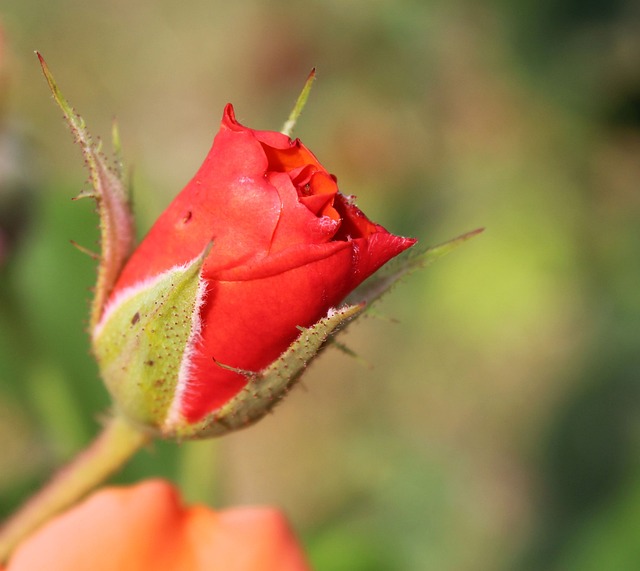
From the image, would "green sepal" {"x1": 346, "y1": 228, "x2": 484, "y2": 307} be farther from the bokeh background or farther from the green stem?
the bokeh background

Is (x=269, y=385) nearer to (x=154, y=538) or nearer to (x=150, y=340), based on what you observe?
(x=150, y=340)

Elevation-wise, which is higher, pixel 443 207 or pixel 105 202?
pixel 105 202

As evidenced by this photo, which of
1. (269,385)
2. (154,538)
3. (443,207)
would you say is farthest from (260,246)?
(443,207)

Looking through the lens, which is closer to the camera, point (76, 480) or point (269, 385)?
point (269, 385)

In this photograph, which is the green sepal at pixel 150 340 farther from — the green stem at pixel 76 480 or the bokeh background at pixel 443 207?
the bokeh background at pixel 443 207

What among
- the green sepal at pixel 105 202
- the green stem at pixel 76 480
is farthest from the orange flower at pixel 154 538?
the green sepal at pixel 105 202

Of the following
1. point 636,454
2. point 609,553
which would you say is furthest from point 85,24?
point 609,553

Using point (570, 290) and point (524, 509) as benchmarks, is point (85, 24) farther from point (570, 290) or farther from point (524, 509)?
point (524, 509)
